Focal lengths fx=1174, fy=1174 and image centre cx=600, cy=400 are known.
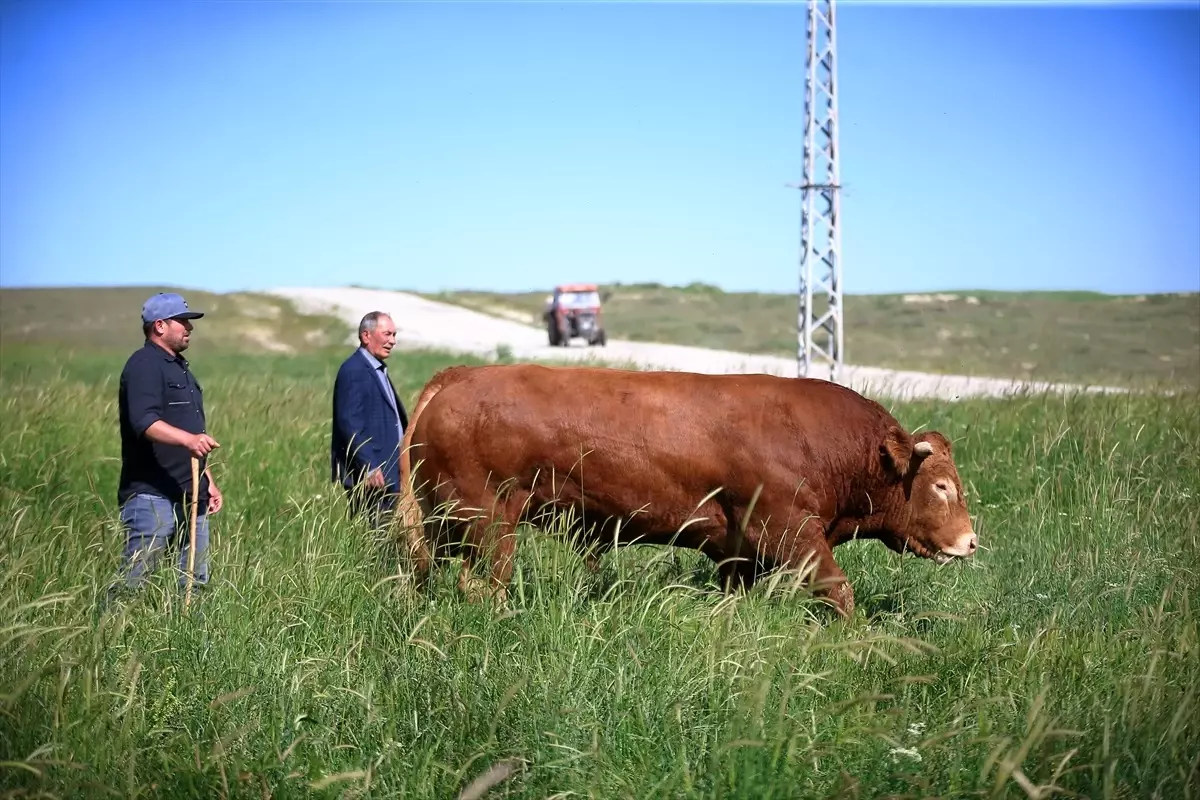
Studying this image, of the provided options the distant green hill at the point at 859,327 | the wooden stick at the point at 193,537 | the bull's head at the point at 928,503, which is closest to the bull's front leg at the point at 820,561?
the bull's head at the point at 928,503

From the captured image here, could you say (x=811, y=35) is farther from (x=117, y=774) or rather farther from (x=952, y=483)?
(x=117, y=774)

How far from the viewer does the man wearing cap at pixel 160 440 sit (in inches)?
231

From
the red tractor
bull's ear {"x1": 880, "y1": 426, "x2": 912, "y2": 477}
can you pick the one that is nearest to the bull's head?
bull's ear {"x1": 880, "y1": 426, "x2": 912, "y2": 477}

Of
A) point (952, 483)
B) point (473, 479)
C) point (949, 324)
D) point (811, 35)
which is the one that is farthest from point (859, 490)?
point (949, 324)

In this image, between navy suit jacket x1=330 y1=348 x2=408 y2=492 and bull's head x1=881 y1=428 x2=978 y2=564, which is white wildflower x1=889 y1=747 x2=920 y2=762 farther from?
navy suit jacket x1=330 y1=348 x2=408 y2=492

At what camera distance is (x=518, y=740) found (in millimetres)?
3920

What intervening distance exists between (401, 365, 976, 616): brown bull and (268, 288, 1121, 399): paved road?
1443cm

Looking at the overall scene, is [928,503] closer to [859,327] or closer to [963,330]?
[963,330]

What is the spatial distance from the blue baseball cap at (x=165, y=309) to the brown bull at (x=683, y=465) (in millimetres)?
1405

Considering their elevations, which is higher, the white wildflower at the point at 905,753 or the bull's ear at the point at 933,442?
the bull's ear at the point at 933,442

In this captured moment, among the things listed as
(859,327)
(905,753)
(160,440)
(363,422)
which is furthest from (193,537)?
(859,327)

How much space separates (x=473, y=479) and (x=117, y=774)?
312 centimetres

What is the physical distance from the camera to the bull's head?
673cm

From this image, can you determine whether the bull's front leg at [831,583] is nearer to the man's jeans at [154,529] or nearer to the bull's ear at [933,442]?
the bull's ear at [933,442]
